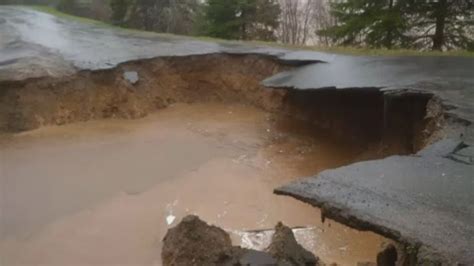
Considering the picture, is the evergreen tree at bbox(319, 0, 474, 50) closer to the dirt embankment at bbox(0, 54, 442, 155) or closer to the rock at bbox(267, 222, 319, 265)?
the dirt embankment at bbox(0, 54, 442, 155)

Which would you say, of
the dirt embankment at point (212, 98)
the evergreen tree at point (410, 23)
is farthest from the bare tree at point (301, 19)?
the dirt embankment at point (212, 98)

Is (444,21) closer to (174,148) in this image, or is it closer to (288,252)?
(174,148)

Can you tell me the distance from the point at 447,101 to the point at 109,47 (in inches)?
355

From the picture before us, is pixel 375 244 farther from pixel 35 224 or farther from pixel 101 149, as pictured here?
pixel 101 149

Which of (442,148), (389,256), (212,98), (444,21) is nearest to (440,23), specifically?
(444,21)

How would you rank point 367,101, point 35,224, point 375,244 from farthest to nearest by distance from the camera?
point 367,101, point 35,224, point 375,244

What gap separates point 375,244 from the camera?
18.4 feet

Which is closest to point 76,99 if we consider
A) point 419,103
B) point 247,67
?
point 247,67

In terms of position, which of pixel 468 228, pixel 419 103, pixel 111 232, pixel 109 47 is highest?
pixel 109 47

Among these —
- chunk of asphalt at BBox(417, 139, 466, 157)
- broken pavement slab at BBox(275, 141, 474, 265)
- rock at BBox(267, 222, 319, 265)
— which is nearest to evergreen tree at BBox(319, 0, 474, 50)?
chunk of asphalt at BBox(417, 139, 466, 157)

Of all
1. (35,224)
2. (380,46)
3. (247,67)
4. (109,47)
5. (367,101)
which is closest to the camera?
(35,224)

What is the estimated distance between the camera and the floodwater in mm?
5609

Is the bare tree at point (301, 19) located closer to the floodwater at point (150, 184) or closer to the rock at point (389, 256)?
the floodwater at point (150, 184)

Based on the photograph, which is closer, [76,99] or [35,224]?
[35,224]
